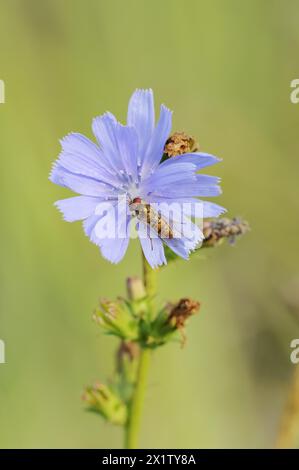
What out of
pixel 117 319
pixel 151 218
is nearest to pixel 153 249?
pixel 151 218

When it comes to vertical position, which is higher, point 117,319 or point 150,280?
point 150,280

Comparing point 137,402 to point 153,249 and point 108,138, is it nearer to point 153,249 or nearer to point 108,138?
point 153,249

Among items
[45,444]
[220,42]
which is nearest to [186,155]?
[45,444]

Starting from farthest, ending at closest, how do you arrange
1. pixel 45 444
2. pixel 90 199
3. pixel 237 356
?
pixel 237 356
pixel 45 444
pixel 90 199

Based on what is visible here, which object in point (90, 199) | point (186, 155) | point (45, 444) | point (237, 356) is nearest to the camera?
point (186, 155)

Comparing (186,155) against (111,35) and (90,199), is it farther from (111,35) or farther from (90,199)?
(111,35)

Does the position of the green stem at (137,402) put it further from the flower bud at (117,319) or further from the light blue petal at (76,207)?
the light blue petal at (76,207)
